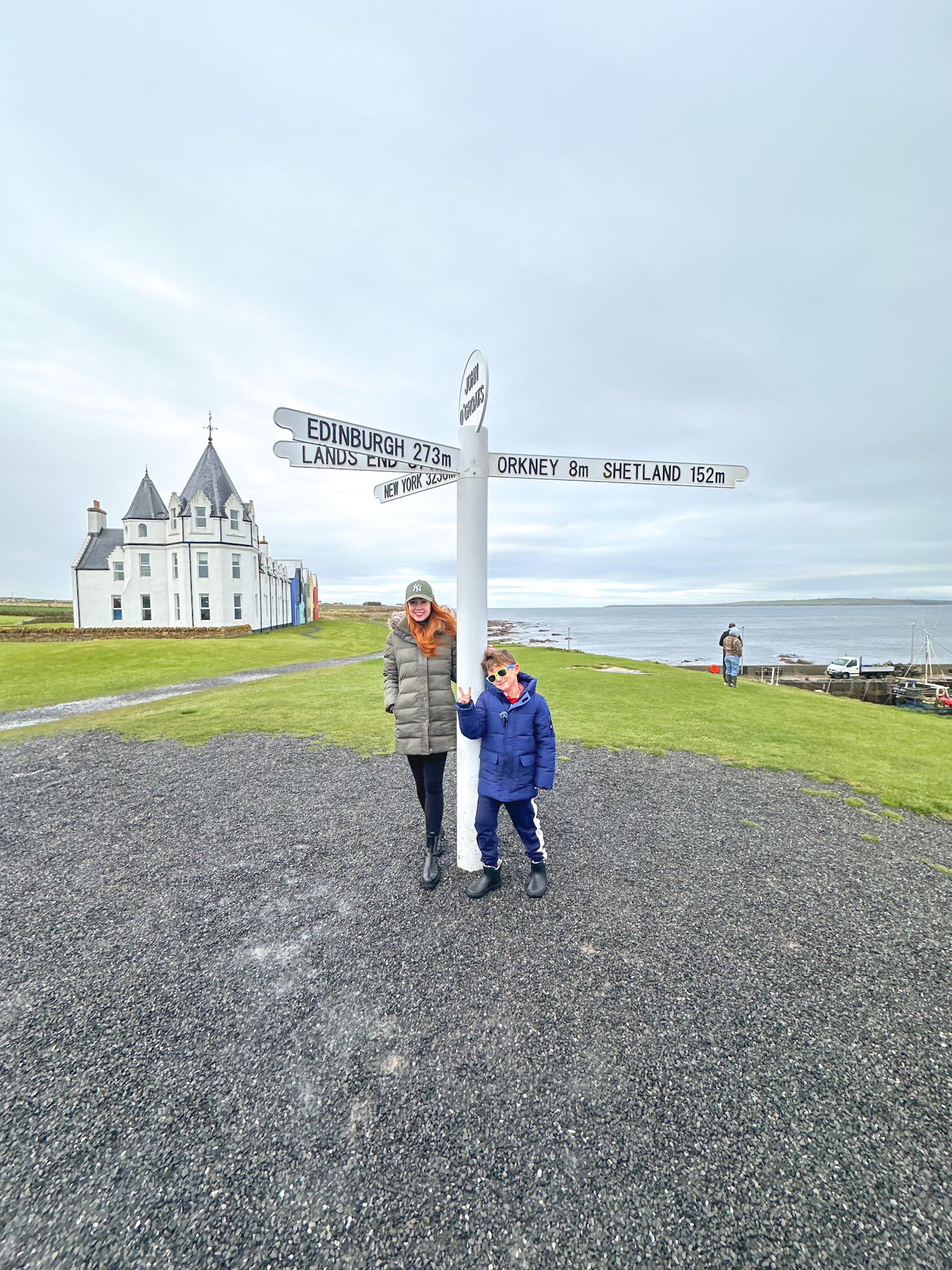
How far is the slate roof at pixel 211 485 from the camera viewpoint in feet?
146

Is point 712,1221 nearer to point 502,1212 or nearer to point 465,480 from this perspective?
point 502,1212

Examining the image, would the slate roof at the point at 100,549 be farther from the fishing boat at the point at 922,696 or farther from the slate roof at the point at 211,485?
the fishing boat at the point at 922,696

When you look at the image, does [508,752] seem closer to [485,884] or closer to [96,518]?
[485,884]

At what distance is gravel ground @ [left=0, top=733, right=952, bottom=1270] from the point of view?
216 cm

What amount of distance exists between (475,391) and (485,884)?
15.5 feet

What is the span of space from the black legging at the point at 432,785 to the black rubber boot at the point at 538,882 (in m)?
1.01

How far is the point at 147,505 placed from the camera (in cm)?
4488

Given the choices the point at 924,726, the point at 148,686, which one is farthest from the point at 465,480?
the point at 148,686

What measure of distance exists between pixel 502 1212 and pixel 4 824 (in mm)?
7179

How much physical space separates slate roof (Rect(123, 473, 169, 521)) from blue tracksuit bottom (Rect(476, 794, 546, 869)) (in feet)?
163

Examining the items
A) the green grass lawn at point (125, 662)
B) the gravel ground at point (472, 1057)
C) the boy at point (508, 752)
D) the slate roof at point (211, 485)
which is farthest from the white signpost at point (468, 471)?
the slate roof at point (211, 485)

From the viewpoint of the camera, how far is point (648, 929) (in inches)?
163

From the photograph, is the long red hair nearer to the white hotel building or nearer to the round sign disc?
the round sign disc

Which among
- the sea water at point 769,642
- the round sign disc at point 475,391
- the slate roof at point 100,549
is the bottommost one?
the sea water at point 769,642
